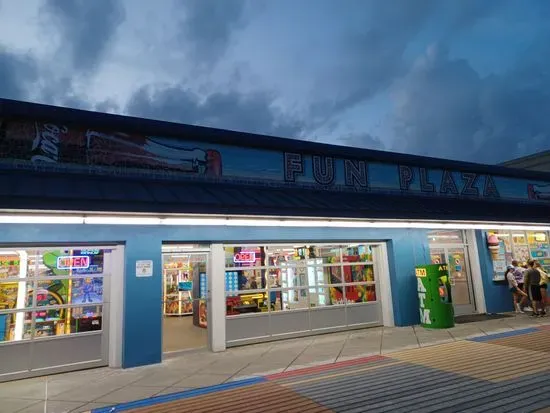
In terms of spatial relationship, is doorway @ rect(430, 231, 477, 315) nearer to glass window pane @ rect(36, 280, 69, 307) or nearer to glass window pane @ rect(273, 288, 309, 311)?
glass window pane @ rect(273, 288, 309, 311)

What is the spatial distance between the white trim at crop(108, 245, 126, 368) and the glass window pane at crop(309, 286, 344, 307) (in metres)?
4.74

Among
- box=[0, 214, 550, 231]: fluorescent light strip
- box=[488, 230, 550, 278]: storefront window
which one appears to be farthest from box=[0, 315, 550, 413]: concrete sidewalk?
box=[488, 230, 550, 278]: storefront window

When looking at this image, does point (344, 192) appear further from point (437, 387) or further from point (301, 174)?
point (437, 387)

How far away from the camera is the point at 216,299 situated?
838 cm

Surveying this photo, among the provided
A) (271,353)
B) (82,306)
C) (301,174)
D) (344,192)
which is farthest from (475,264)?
(82,306)

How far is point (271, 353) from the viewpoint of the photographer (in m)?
7.77

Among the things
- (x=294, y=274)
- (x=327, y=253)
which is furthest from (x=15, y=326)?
(x=327, y=253)

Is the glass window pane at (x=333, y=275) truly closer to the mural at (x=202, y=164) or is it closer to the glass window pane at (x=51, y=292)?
the mural at (x=202, y=164)

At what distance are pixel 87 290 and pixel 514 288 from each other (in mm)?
12111

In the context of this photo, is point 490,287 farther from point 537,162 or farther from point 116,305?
point 537,162

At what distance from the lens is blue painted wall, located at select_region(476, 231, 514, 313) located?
11484 millimetres

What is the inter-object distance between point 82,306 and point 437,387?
6.56 metres

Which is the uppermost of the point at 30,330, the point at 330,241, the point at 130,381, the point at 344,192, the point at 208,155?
the point at 208,155

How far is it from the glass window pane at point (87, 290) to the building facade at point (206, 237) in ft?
0.08
